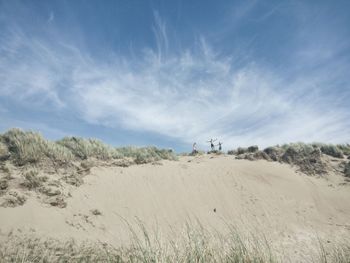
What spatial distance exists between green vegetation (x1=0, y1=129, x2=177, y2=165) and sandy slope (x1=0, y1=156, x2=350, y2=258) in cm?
112

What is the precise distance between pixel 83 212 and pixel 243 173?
8495 mm

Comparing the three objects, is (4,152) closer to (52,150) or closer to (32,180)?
(52,150)

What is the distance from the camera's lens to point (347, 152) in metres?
19.7

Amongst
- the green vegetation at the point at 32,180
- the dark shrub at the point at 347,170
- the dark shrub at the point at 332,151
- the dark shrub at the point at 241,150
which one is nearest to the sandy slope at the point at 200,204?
the green vegetation at the point at 32,180

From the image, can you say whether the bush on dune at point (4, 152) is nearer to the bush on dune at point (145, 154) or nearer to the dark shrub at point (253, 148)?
the bush on dune at point (145, 154)

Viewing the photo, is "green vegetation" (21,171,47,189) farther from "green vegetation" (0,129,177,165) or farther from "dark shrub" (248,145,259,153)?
"dark shrub" (248,145,259,153)

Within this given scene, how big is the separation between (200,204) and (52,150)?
606 cm

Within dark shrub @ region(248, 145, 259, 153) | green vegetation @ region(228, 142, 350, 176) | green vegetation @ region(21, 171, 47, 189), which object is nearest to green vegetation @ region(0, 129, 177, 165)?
green vegetation @ region(21, 171, 47, 189)

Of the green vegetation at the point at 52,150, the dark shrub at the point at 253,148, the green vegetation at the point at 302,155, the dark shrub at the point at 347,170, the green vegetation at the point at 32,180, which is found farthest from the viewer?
the dark shrub at the point at 253,148

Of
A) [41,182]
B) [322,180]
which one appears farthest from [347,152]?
[41,182]

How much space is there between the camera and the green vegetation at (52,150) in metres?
11.2

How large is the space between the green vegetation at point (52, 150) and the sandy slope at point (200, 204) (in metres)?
1.12

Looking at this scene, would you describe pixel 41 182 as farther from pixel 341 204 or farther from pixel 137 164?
pixel 341 204

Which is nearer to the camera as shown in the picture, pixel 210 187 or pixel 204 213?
pixel 204 213
